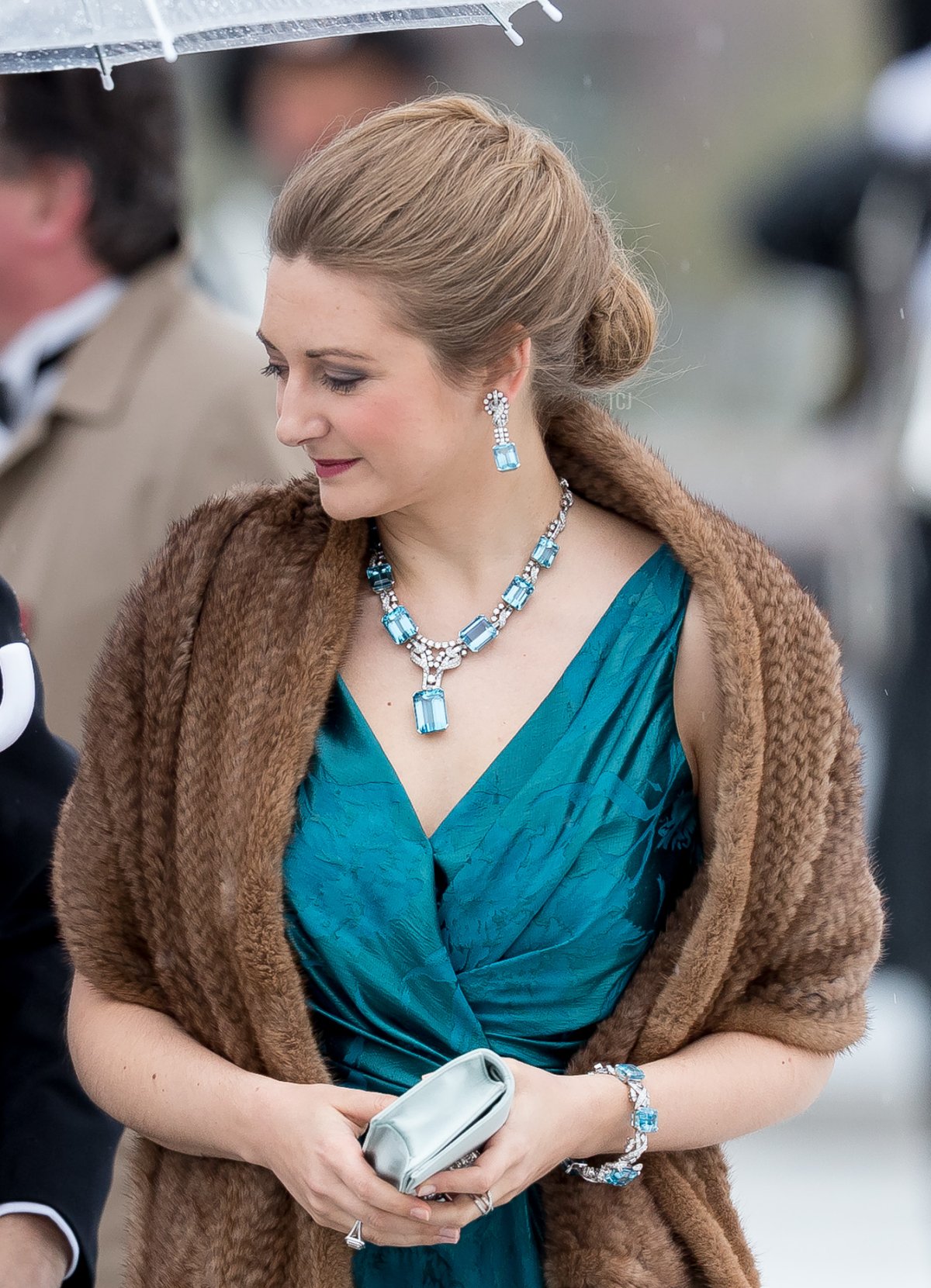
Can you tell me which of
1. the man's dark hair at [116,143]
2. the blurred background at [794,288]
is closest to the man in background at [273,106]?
the blurred background at [794,288]

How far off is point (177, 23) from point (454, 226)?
403 millimetres

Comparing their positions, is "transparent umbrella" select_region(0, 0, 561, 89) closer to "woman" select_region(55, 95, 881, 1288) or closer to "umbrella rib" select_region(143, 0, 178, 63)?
"umbrella rib" select_region(143, 0, 178, 63)

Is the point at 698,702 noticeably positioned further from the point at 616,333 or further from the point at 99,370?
the point at 99,370

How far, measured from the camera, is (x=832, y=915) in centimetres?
178

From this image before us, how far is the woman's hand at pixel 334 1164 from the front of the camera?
1.54m

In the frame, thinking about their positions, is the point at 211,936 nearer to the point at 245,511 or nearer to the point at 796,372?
the point at 245,511

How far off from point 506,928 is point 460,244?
0.71 meters

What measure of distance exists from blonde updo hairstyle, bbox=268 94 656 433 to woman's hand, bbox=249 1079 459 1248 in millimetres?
741

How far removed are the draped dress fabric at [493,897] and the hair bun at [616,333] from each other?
13.3 inches

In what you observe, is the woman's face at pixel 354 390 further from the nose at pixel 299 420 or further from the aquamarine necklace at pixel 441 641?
the aquamarine necklace at pixel 441 641

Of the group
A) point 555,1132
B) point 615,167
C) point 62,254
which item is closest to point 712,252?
point 615,167

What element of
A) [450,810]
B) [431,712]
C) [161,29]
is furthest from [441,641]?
[161,29]

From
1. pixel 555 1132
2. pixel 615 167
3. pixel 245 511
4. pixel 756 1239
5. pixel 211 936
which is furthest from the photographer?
pixel 615 167

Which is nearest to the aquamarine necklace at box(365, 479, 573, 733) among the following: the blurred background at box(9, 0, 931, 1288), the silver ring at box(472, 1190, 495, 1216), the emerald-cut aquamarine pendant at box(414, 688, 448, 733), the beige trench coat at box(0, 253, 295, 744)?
the emerald-cut aquamarine pendant at box(414, 688, 448, 733)
